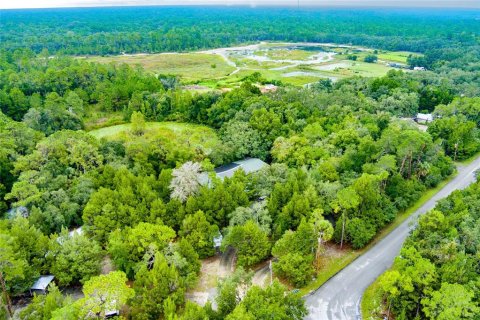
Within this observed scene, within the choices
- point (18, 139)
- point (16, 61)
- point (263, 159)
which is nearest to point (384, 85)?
point (263, 159)

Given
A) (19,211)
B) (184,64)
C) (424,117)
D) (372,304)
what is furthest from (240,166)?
(184,64)

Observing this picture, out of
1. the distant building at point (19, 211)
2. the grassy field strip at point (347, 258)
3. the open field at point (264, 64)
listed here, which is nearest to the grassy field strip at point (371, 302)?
the grassy field strip at point (347, 258)

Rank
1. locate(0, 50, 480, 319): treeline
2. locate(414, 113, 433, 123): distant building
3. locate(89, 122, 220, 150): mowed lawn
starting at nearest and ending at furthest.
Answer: locate(0, 50, 480, 319): treeline
locate(89, 122, 220, 150): mowed lawn
locate(414, 113, 433, 123): distant building

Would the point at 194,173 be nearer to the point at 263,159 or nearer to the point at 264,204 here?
the point at 264,204

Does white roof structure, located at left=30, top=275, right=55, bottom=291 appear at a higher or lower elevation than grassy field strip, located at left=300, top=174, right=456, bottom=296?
higher

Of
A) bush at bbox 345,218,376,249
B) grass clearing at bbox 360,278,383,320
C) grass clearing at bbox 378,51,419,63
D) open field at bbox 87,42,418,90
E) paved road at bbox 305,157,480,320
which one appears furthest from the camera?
grass clearing at bbox 378,51,419,63

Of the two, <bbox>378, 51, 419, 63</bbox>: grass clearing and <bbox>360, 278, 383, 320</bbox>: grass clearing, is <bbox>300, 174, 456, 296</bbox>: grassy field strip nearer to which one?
<bbox>360, 278, 383, 320</bbox>: grass clearing

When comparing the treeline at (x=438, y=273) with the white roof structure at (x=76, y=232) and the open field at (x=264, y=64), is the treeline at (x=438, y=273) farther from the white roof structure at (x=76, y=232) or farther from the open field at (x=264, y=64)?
the open field at (x=264, y=64)

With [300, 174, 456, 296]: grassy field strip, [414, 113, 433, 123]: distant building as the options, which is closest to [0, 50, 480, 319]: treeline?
[300, 174, 456, 296]: grassy field strip
